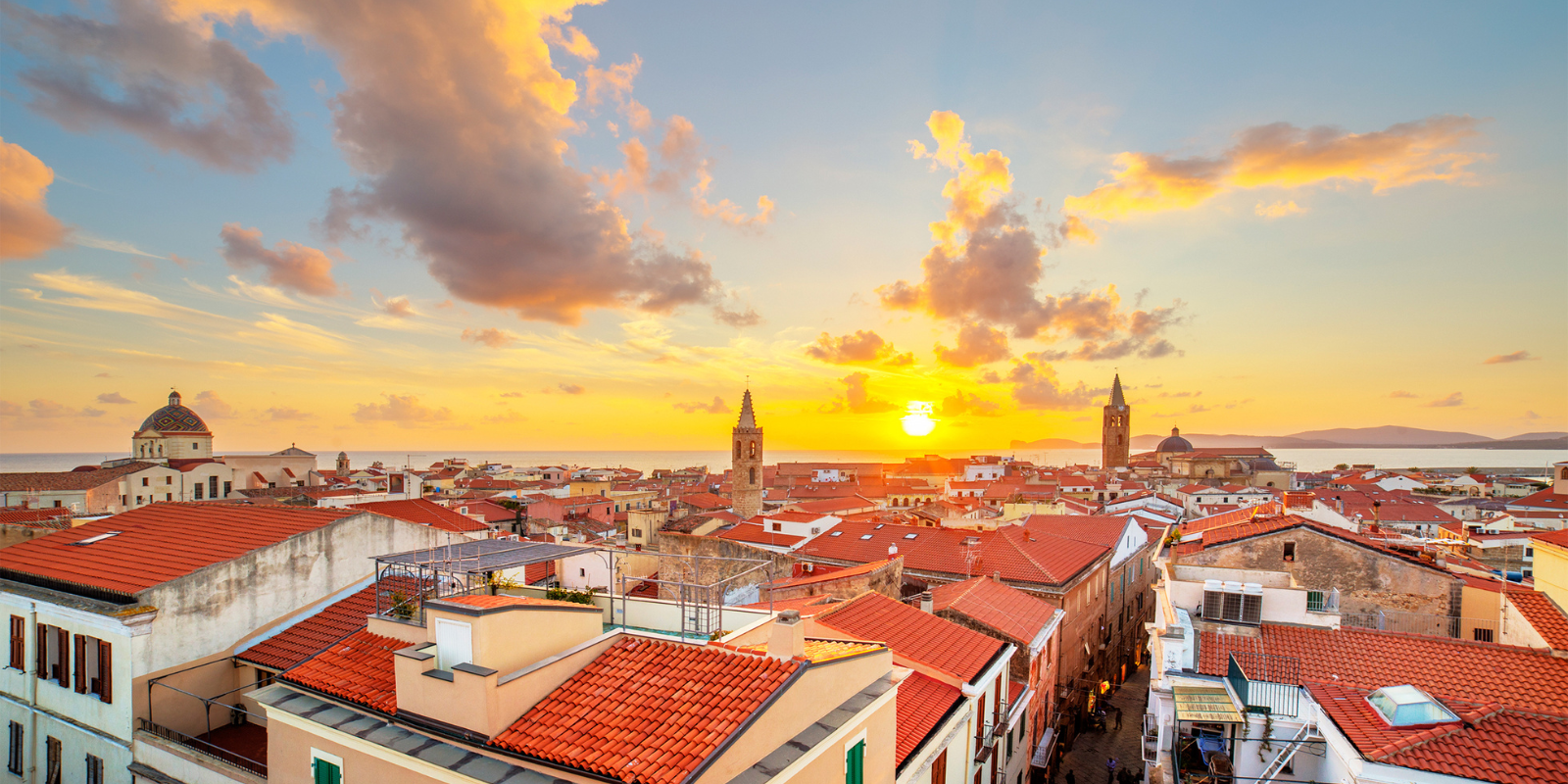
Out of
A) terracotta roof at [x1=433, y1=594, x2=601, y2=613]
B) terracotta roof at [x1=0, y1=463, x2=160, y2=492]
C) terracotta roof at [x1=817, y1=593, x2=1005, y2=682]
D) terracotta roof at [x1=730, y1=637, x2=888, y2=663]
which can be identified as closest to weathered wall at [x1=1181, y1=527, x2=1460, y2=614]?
terracotta roof at [x1=817, y1=593, x2=1005, y2=682]

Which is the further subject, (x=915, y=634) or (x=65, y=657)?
(x=915, y=634)

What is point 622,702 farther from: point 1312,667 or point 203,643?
point 1312,667

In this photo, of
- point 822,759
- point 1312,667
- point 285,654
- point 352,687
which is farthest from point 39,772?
point 1312,667

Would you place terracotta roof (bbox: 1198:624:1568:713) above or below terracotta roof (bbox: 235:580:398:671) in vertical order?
below

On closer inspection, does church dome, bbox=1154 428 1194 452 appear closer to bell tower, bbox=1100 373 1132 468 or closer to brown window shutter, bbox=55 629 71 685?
bell tower, bbox=1100 373 1132 468

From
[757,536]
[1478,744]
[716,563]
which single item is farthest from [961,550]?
[1478,744]

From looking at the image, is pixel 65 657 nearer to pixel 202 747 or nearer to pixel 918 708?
pixel 202 747

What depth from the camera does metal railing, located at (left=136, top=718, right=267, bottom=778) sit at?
12562 millimetres

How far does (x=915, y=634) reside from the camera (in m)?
17.2

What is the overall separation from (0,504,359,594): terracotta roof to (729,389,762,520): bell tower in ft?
158

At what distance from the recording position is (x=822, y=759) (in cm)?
891

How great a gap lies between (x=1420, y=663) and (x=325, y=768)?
2121 centimetres

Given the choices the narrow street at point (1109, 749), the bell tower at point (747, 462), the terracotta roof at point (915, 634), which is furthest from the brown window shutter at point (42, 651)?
the bell tower at point (747, 462)

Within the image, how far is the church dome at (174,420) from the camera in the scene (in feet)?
233
